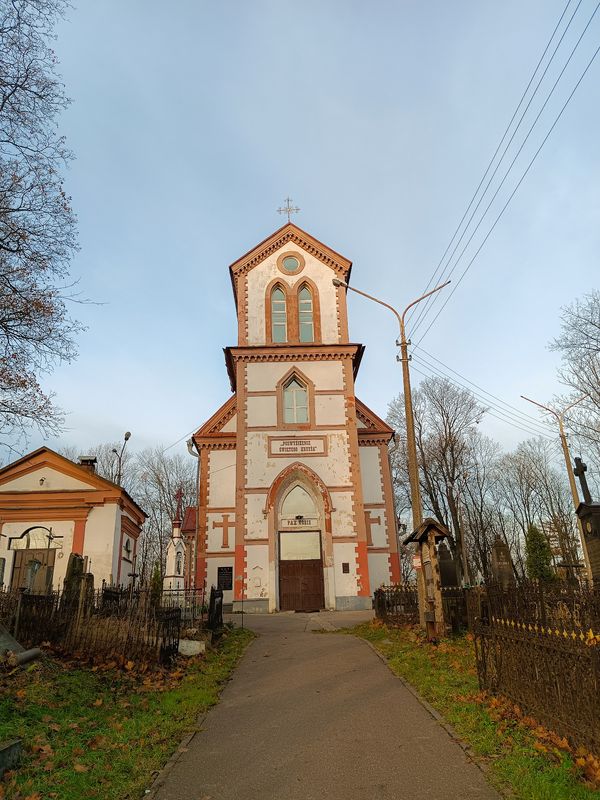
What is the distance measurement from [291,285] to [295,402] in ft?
21.5

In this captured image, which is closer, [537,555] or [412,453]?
[412,453]

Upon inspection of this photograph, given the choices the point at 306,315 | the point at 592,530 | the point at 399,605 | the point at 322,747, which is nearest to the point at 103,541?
the point at 399,605

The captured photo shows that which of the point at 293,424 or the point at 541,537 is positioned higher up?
the point at 293,424

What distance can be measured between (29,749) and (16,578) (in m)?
20.6

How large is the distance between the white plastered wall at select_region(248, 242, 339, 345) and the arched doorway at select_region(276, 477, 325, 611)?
25.6 ft

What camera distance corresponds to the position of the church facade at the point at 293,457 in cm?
2495

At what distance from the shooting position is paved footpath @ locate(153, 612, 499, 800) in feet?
16.9

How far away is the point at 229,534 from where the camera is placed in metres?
28.7

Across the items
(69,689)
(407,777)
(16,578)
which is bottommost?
(407,777)

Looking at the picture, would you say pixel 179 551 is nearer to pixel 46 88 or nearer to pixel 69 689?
pixel 69 689

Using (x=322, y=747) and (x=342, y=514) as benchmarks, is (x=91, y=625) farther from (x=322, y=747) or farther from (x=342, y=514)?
(x=342, y=514)

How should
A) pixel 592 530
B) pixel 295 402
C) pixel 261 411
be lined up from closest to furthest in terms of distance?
pixel 592 530 < pixel 261 411 < pixel 295 402

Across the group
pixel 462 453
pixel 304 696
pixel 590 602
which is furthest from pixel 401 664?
pixel 462 453

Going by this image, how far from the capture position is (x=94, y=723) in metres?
7.16
